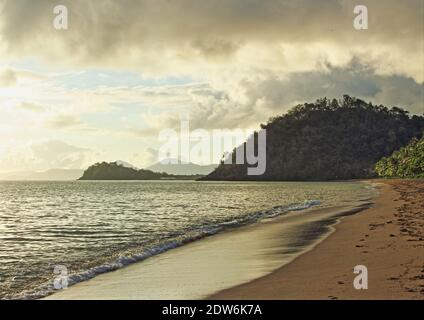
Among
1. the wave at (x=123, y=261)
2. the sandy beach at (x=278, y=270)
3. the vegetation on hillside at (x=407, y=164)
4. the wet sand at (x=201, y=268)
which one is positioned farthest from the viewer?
the vegetation on hillside at (x=407, y=164)

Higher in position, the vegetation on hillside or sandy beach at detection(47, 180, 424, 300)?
the vegetation on hillside

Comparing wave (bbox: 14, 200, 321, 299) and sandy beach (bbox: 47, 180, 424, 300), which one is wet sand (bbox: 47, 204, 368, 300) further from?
wave (bbox: 14, 200, 321, 299)

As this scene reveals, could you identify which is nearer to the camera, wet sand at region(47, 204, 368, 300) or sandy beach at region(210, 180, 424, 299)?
sandy beach at region(210, 180, 424, 299)

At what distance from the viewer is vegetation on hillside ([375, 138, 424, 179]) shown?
141000 mm

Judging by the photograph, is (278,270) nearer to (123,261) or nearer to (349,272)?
(349,272)

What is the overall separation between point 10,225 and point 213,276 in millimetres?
27693

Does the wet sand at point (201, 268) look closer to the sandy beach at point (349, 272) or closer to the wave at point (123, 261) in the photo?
the wave at point (123, 261)

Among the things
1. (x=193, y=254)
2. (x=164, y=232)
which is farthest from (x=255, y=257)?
(x=164, y=232)

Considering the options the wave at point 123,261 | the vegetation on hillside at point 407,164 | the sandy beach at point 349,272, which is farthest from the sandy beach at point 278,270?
the vegetation on hillside at point 407,164

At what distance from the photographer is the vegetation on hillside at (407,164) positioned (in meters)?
141

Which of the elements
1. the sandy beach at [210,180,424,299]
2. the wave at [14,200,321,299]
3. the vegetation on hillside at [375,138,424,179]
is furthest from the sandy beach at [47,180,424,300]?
the vegetation on hillside at [375,138,424,179]

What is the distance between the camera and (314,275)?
44.1ft

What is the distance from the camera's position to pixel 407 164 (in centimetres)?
15162
